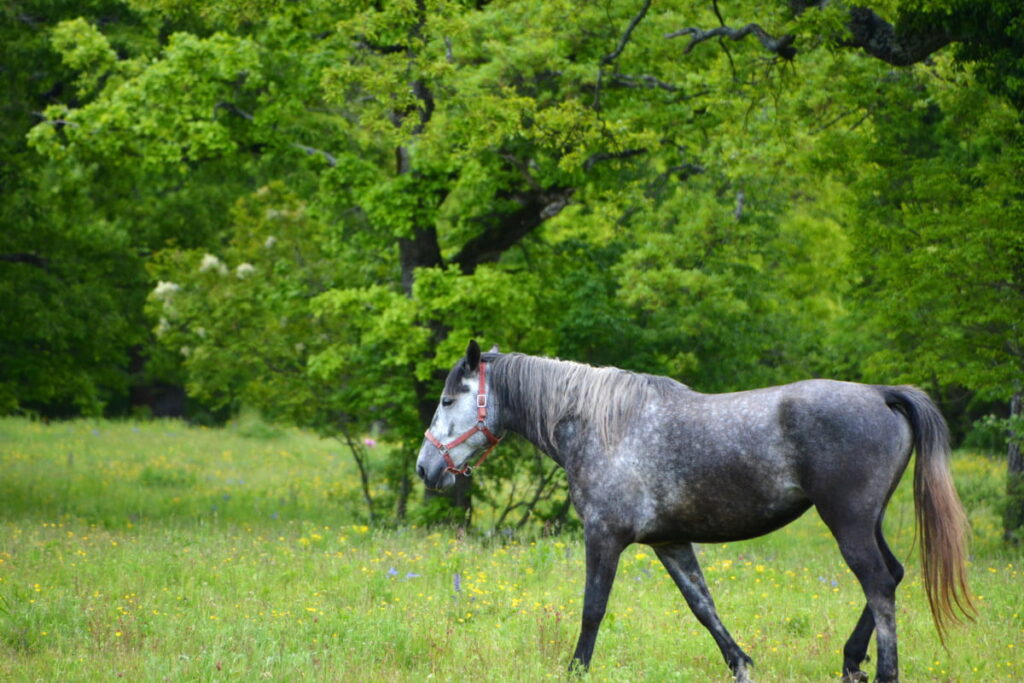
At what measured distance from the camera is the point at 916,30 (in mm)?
9359

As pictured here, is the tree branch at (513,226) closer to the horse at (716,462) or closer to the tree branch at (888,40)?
the tree branch at (888,40)

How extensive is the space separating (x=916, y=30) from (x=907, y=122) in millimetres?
4004

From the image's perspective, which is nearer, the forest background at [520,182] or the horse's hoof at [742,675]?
the horse's hoof at [742,675]

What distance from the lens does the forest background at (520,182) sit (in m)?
12.1

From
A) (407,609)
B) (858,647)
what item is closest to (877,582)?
(858,647)

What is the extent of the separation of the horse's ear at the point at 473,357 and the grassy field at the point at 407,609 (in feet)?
6.25

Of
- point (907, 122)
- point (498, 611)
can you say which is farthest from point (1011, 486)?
point (498, 611)

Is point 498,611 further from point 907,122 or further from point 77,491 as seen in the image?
point 77,491

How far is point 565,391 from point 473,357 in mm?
666

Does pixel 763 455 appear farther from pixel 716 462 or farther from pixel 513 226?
pixel 513 226

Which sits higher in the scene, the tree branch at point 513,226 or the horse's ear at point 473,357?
the horse's ear at point 473,357

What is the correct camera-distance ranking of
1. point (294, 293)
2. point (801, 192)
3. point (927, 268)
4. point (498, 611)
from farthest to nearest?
point (801, 192)
point (294, 293)
point (927, 268)
point (498, 611)

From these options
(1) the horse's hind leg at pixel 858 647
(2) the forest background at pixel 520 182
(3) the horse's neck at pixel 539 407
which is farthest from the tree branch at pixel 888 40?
(1) the horse's hind leg at pixel 858 647

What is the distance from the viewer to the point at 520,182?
48.4ft
